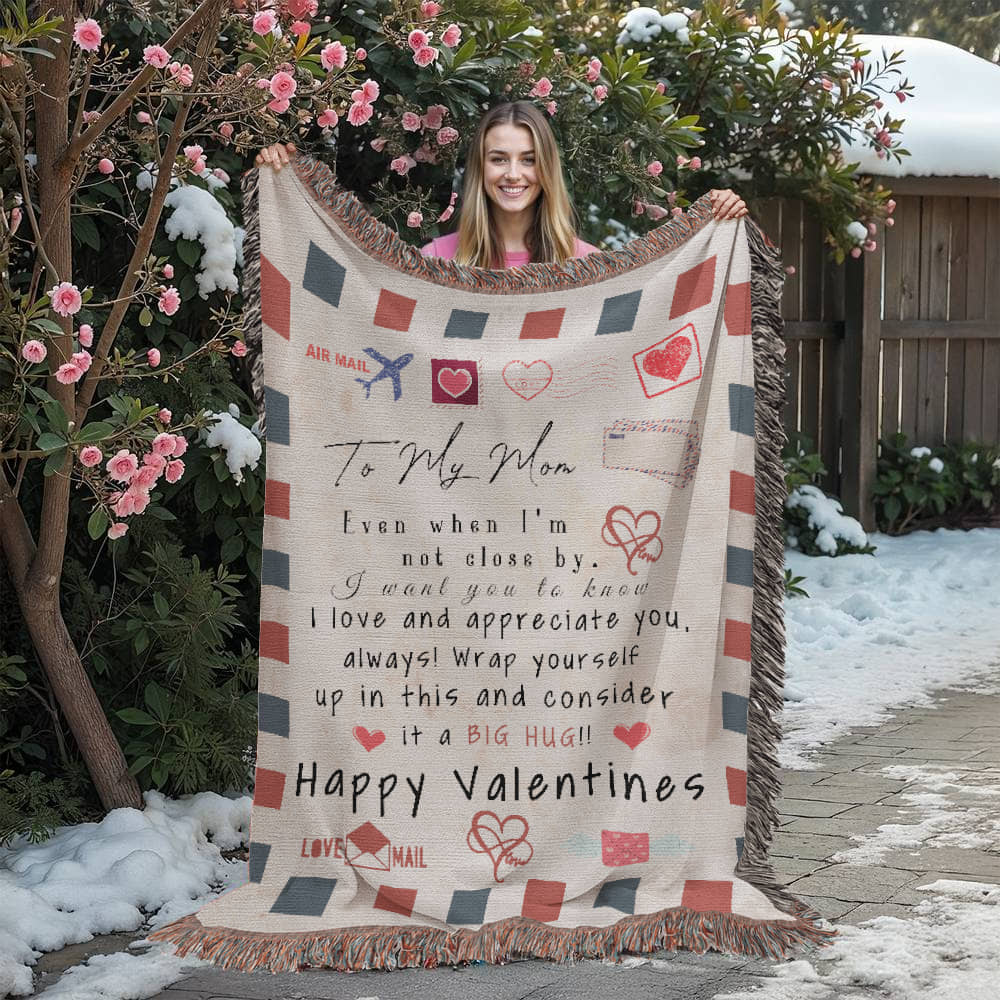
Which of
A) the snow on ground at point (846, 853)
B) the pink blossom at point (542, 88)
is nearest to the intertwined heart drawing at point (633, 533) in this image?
the snow on ground at point (846, 853)

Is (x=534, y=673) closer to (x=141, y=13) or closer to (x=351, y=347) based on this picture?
(x=351, y=347)

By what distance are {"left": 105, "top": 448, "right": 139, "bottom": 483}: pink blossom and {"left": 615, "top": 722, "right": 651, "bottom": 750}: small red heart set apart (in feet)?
3.76

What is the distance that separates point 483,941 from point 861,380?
19.0 feet

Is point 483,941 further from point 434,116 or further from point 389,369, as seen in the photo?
point 434,116

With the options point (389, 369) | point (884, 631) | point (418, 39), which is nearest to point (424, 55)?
point (418, 39)

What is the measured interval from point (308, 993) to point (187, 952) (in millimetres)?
291

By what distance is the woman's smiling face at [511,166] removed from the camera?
333 cm

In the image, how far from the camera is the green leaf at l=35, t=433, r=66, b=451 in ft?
9.04

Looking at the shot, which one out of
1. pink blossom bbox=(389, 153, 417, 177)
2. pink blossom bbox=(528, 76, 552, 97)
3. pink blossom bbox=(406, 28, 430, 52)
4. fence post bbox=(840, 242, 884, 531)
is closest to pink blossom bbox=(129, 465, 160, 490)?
pink blossom bbox=(406, 28, 430, 52)

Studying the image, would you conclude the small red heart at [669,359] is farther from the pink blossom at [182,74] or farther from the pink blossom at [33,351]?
the pink blossom at [33,351]

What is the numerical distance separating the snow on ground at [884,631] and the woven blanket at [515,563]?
132 centimetres

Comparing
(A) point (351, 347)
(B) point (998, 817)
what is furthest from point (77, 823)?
(B) point (998, 817)

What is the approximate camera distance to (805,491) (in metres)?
7.53

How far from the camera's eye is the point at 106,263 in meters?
3.85
